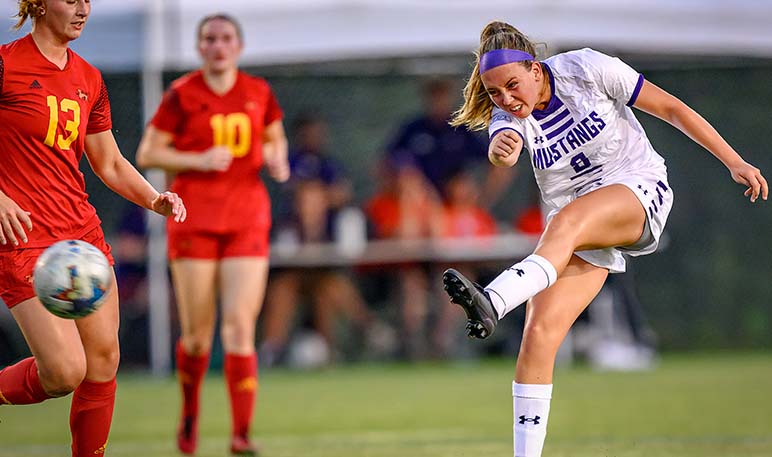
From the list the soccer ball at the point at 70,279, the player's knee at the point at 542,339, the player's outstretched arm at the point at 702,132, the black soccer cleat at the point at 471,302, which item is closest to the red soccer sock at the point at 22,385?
the soccer ball at the point at 70,279

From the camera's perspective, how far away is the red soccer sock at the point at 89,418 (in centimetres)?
465

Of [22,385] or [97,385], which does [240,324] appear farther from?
[22,385]

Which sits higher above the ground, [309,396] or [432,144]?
[432,144]

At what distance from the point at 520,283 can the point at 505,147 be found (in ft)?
2.02

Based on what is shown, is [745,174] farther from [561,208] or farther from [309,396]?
[309,396]

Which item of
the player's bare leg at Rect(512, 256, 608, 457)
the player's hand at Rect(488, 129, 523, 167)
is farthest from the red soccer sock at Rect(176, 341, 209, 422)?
the player's hand at Rect(488, 129, 523, 167)

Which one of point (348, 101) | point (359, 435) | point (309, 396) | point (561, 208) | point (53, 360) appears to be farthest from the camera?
point (348, 101)

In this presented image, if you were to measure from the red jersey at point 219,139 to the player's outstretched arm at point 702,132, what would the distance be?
284 cm

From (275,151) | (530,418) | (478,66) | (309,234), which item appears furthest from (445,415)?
(309,234)

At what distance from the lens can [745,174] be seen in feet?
15.1

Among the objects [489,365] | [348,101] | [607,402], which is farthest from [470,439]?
[348,101]

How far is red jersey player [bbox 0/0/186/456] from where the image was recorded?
440 cm

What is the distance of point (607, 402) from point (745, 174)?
4.50 m

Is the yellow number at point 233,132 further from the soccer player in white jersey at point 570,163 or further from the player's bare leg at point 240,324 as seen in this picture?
the soccer player in white jersey at point 570,163
